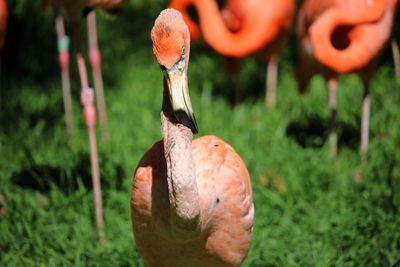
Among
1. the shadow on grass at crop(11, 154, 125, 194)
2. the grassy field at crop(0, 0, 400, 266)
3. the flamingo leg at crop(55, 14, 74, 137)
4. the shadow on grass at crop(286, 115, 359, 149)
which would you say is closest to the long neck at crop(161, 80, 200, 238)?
the grassy field at crop(0, 0, 400, 266)

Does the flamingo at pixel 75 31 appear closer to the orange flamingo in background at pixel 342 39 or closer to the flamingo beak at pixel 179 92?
the orange flamingo in background at pixel 342 39

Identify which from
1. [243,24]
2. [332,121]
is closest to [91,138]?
[332,121]

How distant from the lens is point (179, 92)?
254cm

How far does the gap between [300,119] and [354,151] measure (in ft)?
2.30

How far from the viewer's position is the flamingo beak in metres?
2.53

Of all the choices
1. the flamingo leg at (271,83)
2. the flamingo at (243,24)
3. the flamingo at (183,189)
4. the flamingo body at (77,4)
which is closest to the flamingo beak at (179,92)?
the flamingo at (183,189)

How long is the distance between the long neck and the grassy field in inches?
43.5

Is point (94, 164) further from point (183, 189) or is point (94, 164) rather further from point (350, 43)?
point (350, 43)

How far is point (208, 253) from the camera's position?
2.92 m

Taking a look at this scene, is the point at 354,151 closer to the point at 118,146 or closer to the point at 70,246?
the point at 118,146

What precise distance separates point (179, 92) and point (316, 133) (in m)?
2.92

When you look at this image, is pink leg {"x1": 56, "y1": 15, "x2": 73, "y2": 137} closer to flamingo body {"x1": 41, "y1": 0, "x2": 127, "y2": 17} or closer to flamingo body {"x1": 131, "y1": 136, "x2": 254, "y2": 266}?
flamingo body {"x1": 41, "y1": 0, "x2": 127, "y2": 17}

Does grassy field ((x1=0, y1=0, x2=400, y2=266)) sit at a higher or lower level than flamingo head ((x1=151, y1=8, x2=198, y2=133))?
lower

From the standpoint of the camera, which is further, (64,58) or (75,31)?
(64,58)
